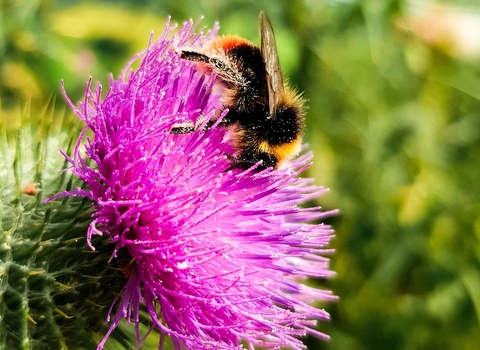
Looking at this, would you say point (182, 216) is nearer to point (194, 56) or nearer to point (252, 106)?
point (252, 106)

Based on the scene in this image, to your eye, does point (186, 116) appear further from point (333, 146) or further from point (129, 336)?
point (333, 146)

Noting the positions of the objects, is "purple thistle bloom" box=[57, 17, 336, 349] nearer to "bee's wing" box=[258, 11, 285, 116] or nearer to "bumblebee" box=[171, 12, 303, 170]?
"bumblebee" box=[171, 12, 303, 170]

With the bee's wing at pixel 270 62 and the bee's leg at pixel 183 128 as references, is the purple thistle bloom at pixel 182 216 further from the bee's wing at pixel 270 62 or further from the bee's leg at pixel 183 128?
the bee's wing at pixel 270 62

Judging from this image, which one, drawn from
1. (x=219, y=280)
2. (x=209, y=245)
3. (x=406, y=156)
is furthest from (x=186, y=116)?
(x=406, y=156)

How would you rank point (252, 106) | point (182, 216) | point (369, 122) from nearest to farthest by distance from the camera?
1. point (182, 216)
2. point (252, 106)
3. point (369, 122)

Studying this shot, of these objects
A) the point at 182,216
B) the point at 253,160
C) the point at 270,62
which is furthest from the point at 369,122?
the point at 182,216
